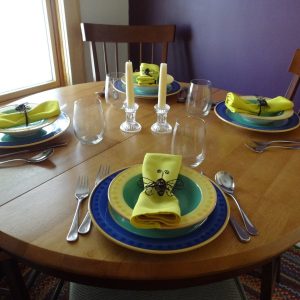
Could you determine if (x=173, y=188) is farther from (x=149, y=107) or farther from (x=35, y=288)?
(x=35, y=288)

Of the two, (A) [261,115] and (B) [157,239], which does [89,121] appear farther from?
(A) [261,115]

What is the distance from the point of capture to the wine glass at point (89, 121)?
0.82m

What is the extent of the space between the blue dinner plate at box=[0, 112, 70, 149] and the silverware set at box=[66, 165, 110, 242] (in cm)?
21

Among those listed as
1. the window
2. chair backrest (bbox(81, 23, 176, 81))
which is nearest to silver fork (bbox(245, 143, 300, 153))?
chair backrest (bbox(81, 23, 176, 81))

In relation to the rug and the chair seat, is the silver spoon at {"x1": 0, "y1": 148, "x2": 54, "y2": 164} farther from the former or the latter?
the rug

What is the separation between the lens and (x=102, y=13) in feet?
6.75

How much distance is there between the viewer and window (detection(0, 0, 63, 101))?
1.72 meters

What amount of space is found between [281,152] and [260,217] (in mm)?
317

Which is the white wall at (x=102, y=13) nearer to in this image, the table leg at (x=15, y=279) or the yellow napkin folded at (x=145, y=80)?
the yellow napkin folded at (x=145, y=80)

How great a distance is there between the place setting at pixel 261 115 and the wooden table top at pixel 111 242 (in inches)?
1.0

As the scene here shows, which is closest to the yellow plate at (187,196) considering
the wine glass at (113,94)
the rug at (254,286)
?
the wine glass at (113,94)

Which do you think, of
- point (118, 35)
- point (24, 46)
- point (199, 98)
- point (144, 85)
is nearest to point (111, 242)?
point (199, 98)

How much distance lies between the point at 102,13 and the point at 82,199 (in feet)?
5.94

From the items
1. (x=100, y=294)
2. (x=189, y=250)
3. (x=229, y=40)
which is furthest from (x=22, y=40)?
(x=189, y=250)
